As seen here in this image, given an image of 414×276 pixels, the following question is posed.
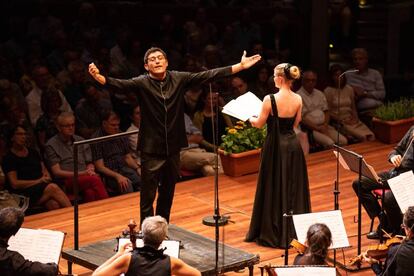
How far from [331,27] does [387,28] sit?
91 centimetres

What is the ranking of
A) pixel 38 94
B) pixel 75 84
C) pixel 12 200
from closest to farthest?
pixel 12 200 < pixel 38 94 < pixel 75 84

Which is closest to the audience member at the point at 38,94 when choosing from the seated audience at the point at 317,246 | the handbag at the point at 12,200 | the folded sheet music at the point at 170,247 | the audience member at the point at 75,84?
the audience member at the point at 75,84

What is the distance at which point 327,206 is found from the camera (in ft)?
28.0

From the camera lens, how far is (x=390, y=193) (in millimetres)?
7469

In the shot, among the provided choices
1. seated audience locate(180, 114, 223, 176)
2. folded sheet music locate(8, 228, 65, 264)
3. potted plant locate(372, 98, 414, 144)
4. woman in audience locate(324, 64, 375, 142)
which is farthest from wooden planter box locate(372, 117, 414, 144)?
folded sheet music locate(8, 228, 65, 264)

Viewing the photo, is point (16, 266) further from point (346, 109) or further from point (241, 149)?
point (346, 109)

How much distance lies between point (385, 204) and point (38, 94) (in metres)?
4.32

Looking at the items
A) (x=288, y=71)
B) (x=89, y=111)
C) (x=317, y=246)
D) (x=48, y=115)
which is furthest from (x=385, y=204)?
(x=48, y=115)

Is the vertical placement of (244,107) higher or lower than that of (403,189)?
higher

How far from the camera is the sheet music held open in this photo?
20.7 feet

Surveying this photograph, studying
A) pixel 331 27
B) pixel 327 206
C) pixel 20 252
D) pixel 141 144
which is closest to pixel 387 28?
pixel 331 27

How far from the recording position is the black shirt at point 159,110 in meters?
6.76

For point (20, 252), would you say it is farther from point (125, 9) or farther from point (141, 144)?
point (125, 9)

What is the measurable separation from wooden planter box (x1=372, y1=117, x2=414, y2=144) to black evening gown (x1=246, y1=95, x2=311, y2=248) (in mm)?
3324
